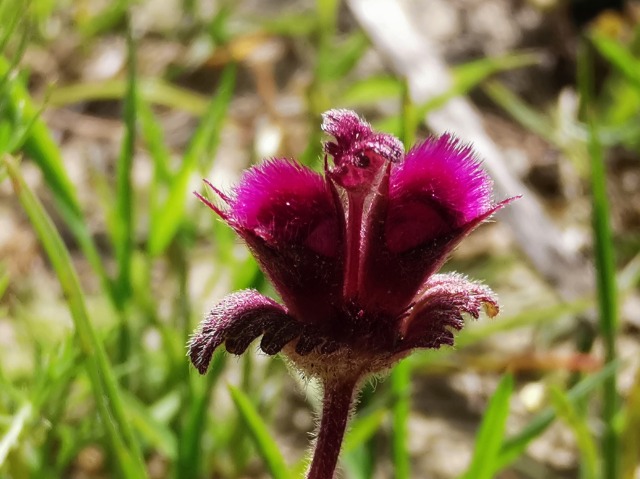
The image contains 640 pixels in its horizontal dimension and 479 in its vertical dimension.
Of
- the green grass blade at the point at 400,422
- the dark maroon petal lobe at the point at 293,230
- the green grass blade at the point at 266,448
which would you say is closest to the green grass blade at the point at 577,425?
the green grass blade at the point at 400,422

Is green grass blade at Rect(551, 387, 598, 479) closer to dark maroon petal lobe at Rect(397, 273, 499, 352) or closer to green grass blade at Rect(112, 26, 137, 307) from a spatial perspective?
dark maroon petal lobe at Rect(397, 273, 499, 352)

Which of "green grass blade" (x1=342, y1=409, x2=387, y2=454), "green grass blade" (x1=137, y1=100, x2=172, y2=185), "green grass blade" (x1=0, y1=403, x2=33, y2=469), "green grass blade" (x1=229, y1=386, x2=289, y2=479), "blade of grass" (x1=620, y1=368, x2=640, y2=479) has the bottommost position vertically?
"blade of grass" (x1=620, y1=368, x2=640, y2=479)

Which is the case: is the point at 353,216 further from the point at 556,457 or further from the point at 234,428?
the point at 556,457

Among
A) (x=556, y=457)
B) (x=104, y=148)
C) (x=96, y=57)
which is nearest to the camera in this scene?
(x=556, y=457)

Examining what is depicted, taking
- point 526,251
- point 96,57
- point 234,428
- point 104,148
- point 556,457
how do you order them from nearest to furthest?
point 234,428 < point 556,457 < point 526,251 < point 104,148 < point 96,57

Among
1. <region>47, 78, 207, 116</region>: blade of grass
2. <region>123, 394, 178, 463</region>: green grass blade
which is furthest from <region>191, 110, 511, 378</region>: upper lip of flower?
<region>47, 78, 207, 116</region>: blade of grass

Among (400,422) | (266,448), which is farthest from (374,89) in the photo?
(266,448)

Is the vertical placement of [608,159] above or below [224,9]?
below

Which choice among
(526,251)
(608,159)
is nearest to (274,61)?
(608,159)
